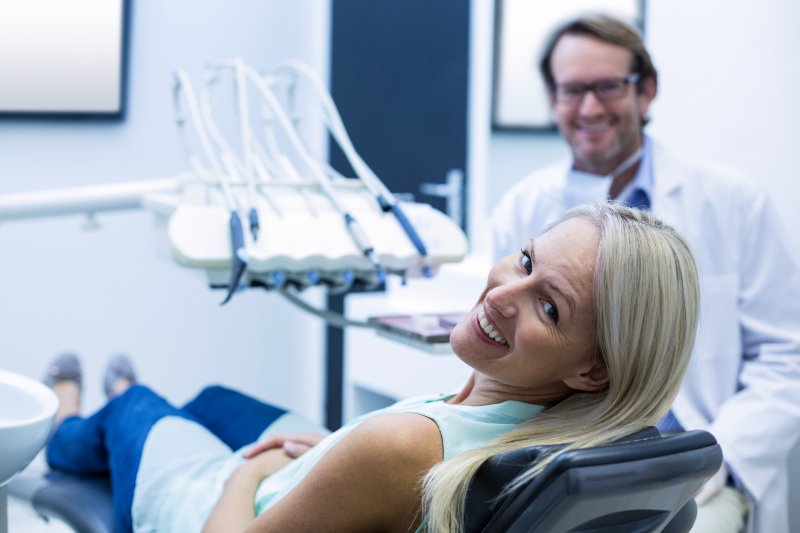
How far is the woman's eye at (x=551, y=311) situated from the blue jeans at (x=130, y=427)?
690 mm

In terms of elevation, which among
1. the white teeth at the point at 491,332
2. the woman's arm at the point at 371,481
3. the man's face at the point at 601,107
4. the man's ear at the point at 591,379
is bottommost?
the woman's arm at the point at 371,481

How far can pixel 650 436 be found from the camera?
3.28ft

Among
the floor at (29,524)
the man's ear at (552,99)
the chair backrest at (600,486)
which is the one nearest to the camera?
the chair backrest at (600,486)

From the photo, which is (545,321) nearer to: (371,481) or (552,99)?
(371,481)

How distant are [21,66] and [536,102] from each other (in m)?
1.66

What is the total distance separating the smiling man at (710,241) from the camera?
66.2 inches

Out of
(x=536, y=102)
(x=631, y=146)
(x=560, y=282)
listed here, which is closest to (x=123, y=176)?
(x=536, y=102)

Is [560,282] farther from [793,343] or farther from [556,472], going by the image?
[793,343]

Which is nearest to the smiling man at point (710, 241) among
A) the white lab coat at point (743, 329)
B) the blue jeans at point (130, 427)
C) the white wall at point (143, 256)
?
the white lab coat at point (743, 329)

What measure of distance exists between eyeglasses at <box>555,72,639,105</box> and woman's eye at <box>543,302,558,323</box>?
3.40 ft

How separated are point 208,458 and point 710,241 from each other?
41.4 inches

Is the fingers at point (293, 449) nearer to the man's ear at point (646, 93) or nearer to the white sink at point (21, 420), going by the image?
the white sink at point (21, 420)

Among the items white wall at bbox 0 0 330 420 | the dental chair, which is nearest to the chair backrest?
the dental chair

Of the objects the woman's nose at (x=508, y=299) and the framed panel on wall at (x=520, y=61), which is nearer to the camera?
the woman's nose at (x=508, y=299)
